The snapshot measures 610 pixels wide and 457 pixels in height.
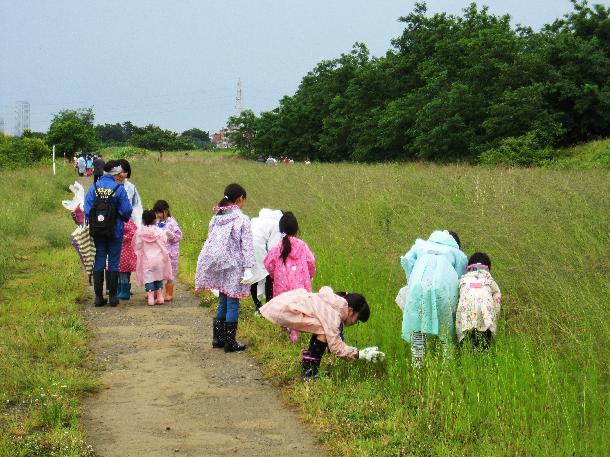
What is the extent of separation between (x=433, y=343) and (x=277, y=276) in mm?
1757

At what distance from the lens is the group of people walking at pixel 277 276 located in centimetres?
550

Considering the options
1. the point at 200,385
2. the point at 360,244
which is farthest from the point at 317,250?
the point at 200,385

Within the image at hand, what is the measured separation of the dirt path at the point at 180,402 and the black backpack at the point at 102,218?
1.41 meters

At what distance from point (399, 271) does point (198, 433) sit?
4194mm

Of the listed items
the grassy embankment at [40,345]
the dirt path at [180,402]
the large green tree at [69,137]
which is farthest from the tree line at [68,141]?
the dirt path at [180,402]

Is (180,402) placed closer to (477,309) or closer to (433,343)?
(433,343)

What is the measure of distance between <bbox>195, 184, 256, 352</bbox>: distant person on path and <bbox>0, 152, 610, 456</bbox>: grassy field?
1.17 ft

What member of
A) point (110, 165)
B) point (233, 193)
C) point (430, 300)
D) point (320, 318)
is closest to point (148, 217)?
point (110, 165)

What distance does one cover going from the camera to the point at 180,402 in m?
5.26

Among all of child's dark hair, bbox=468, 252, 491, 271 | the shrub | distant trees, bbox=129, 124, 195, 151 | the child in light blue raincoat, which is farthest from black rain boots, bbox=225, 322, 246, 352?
distant trees, bbox=129, 124, 195, 151

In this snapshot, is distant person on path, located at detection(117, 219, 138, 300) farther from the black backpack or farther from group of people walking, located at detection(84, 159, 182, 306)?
the black backpack

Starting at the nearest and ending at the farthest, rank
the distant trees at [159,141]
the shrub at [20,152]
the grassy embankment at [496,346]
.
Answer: the grassy embankment at [496,346]
the shrub at [20,152]
the distant trees at [159,141]

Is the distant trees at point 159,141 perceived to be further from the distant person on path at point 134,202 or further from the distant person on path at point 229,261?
the distant person on path at point 229,261

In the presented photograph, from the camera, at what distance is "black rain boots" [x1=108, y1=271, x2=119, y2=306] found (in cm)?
888
